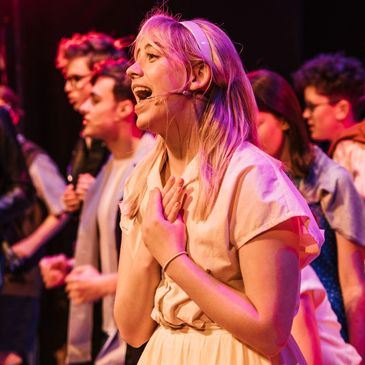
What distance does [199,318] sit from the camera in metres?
1.84

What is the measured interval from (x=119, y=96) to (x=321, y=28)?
1.28m

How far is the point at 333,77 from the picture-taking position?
396 centimetres

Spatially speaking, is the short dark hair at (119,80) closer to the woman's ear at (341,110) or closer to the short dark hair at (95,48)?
the short dark hair at (95,48)

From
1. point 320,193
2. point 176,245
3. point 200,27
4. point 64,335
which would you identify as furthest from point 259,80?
point 64,335

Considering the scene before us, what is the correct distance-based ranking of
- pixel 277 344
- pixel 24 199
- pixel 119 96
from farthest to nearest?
1. pixel 24 199
2. pixel 119 96
3. pixel 277 344

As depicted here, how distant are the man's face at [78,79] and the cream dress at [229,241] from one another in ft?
8.73

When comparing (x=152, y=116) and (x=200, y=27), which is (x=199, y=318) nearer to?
(x=152, y=116)

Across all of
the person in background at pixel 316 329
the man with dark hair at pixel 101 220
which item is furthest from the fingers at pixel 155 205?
the man with dark hair at pixel 101 220

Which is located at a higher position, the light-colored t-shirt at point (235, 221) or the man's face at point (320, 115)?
the light-colored t-shirt at point (235, 221)

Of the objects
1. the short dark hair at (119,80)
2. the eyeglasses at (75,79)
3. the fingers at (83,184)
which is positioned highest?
the short dark hair at (119,80)

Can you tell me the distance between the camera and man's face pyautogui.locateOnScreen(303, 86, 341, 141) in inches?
155

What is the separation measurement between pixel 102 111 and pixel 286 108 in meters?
1.13

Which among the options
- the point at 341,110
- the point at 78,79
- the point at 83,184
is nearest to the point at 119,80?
the point at 83,184

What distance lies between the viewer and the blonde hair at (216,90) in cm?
189
